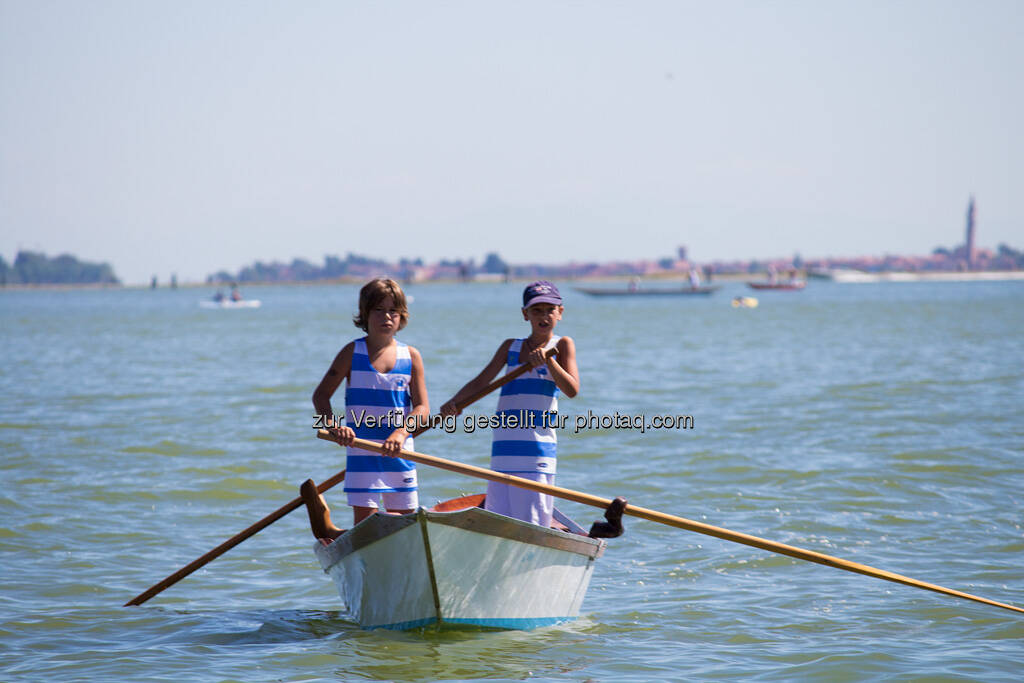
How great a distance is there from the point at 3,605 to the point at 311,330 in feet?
164

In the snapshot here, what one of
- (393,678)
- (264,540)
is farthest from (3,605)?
(393,678)

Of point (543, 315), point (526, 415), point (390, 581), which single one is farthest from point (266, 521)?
point (543, 315)

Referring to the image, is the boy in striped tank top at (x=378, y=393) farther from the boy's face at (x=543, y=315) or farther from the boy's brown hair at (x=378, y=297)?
the boy's face at (x=543, y=315)

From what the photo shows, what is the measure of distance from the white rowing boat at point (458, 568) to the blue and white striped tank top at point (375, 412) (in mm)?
296

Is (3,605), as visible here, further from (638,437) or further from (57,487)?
(638,437)

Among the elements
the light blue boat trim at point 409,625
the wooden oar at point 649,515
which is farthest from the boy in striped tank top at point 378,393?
the light blue boat trim at point 409,625

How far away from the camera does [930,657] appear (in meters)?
6.82

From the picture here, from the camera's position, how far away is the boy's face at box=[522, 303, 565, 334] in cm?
653

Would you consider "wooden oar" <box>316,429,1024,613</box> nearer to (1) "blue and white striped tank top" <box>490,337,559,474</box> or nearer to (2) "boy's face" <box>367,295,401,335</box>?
(1) "blue and white striped tank top" <box>490,337,559,474</box>

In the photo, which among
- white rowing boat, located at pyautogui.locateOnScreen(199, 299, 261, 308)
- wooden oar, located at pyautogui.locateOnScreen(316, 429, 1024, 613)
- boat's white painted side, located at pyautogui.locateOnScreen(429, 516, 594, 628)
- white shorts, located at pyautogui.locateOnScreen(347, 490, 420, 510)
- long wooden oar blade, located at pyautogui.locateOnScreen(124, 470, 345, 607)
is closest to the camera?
wooden oar, located at pyautogui.locateOnScreen(316, 429, 1024, 613)

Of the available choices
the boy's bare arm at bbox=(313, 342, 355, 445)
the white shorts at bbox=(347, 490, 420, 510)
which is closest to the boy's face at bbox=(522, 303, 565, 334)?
the boy's bare arm at bbox=(313, 342, 355, 445)

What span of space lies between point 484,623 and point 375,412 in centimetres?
149

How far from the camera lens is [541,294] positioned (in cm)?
659

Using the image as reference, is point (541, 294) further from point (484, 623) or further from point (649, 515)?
point (484, 623)
